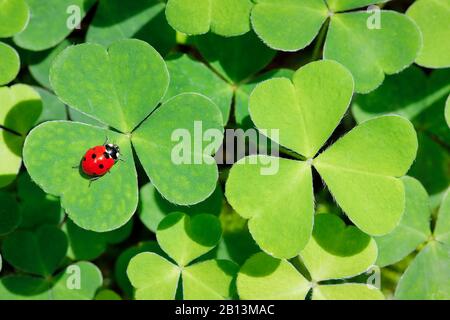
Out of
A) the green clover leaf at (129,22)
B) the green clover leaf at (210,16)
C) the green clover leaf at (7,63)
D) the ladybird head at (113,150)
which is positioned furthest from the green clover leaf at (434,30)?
the green clover leaf at (7,63)

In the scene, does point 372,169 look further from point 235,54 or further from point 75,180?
point 75,180

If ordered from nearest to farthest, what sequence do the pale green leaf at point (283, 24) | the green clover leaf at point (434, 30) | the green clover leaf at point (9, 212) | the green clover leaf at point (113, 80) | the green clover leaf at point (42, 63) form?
the green clover leaf at point (113, 80) < the pale green leaf at point (283, 24) < the green clover leaf at point (434, 30) < the green clover leaf at point (9, 212) < the green clover leaf at point (42, 63)

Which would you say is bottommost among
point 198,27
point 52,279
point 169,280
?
point 52,279

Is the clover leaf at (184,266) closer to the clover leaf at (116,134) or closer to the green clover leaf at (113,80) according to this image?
the clover leaf at (116,134)
